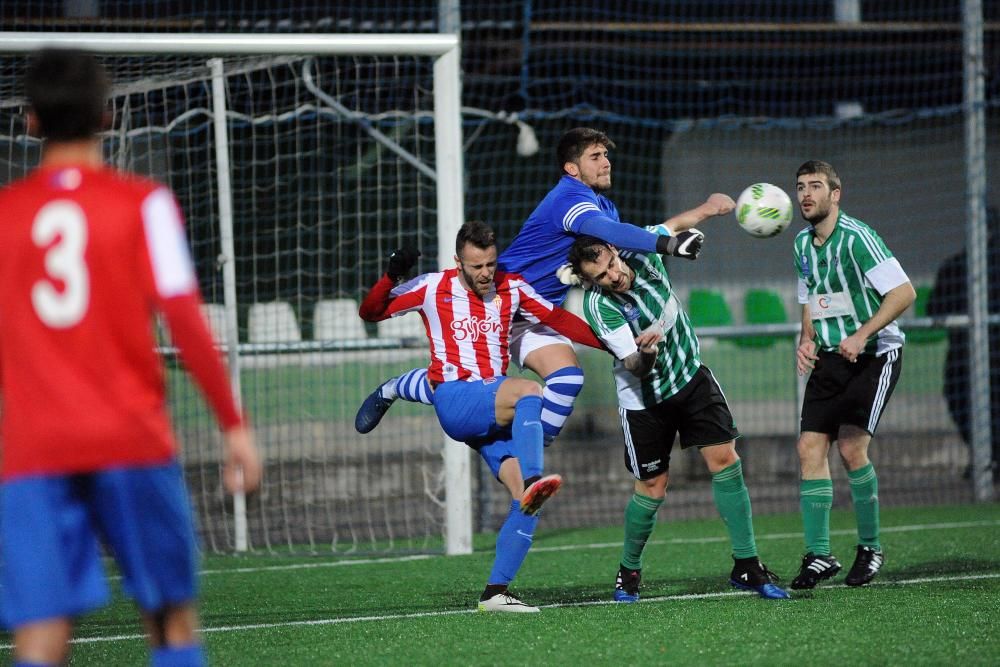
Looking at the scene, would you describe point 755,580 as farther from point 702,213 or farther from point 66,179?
point 66,179

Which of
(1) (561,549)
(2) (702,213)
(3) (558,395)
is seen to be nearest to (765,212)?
(2) (702,213)

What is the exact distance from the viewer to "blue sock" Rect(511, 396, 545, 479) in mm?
5664

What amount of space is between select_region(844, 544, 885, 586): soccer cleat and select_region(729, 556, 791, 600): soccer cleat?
0.47 meters

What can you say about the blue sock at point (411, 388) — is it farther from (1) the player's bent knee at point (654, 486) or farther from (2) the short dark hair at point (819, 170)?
(2) the short dark hair at point (819, 170)

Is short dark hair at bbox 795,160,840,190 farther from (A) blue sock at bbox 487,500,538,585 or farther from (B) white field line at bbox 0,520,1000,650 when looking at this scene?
(A) blue sock at bbox 487,500,538,585

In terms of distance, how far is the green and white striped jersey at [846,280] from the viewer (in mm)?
6281

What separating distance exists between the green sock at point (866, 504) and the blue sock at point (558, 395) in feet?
4.80

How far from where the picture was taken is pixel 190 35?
755 cm

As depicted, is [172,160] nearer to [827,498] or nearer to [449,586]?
[449,586]

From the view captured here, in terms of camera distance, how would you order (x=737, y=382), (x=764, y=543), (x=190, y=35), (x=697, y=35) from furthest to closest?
(x=737, y=382), (x=697, y=35), (x=764, y=543), (x=190, y=35)

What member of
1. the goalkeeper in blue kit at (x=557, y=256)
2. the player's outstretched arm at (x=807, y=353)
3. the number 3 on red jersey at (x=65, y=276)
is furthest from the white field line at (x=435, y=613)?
the number 3 on red jersey at (x=65, y=276)

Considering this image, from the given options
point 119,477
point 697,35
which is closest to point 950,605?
point 119,477

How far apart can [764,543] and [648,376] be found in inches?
112

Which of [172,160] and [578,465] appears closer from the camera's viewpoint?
[172,160]
